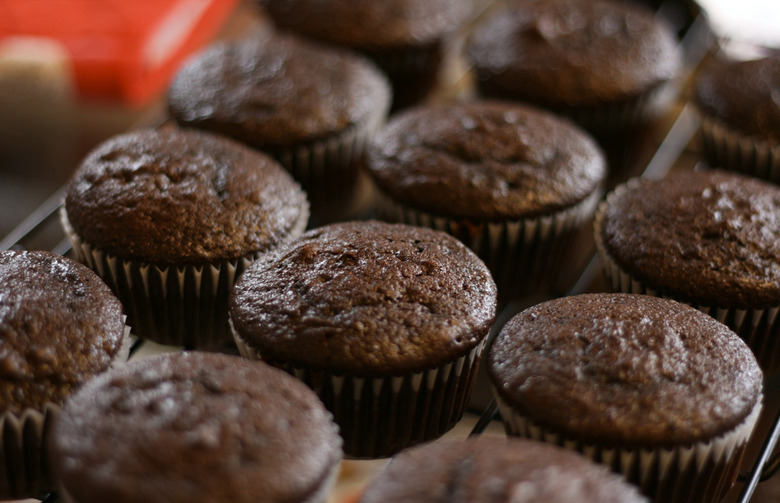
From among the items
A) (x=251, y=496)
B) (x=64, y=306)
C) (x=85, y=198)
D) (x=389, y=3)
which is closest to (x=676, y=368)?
(x=251, y=496)

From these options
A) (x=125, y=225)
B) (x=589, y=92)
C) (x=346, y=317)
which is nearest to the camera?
(x=346, y=317)

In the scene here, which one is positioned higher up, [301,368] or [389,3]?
[389,3]

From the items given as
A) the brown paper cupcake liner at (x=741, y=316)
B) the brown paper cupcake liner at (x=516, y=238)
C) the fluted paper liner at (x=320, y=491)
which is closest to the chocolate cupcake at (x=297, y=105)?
the brown paper cupcake liner at (x=516, y=238)

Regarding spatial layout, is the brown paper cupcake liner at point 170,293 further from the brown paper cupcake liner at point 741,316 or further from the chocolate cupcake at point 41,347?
the brown paper cupcake liner at point 741,316

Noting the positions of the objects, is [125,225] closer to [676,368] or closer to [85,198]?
[85,198]

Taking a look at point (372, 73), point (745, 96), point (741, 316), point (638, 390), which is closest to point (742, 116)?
point (745, 96)

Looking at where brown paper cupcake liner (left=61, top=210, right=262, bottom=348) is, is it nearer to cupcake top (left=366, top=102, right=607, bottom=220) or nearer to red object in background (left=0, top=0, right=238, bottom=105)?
cupcake top (left=366, top=102, right=607, bottom=220)

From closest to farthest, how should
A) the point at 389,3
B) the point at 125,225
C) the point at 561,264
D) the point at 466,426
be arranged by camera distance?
the point at 125,225, the point at 466,426, the point at 561,264, the point at 389,3
